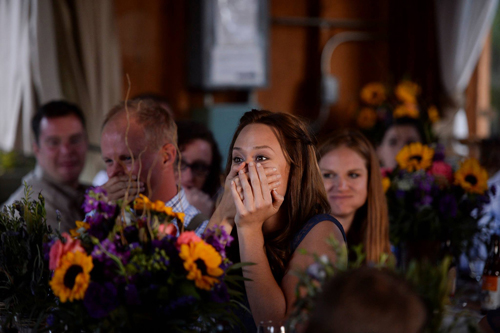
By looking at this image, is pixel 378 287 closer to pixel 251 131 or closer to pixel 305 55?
pixel 251 131

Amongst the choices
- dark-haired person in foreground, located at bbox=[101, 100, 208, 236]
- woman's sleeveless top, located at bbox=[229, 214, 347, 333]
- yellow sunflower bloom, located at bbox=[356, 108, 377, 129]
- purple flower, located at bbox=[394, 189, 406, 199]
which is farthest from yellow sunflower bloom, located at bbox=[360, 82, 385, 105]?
woman's sleeveless top, located at bbox=[229, 214, 347, 333]

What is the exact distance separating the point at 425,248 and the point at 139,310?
4.86ft

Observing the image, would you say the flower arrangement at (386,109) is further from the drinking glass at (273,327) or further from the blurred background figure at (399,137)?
the drinking glass at (273,327)

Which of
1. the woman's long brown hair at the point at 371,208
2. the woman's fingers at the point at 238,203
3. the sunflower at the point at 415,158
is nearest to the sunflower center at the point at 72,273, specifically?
the woman's fingers at the point at 238,203

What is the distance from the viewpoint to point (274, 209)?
5.06ft

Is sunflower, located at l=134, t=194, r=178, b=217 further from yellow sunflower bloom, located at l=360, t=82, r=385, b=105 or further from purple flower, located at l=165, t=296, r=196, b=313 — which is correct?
yellow sunflower bloom, located at l=360, t=82, r=385, b=105

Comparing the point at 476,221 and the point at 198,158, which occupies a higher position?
the point at 198,158

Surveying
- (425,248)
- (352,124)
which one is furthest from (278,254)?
(352,124)

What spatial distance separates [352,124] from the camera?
5641mm

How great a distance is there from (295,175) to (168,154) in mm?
583

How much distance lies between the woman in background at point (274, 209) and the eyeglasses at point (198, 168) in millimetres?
742

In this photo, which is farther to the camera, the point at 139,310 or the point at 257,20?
the point at 257,20

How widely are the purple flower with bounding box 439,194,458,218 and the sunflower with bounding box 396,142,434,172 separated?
0.69ft

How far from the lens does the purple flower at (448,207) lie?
228 cm
